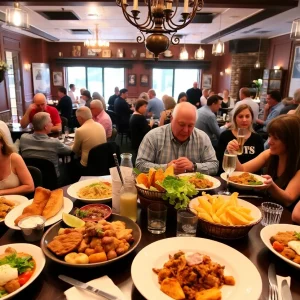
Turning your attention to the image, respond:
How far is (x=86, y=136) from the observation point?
3650 millimetres

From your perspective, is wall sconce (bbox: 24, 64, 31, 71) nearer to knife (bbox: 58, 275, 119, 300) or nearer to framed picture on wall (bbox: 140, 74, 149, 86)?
framed picture on wall (bbox: 140, 74, 149, 86)

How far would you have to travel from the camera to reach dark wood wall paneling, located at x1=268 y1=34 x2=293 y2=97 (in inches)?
309

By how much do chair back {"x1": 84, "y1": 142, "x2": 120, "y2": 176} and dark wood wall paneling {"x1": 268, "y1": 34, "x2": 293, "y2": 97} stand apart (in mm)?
6431

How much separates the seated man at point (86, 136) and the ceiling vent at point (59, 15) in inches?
135

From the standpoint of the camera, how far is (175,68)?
11516 millimetres

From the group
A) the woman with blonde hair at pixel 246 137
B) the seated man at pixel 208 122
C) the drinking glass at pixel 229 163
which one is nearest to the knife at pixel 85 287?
the drinking glass at pixel 229 163

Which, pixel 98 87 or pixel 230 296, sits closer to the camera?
pixel 230 296

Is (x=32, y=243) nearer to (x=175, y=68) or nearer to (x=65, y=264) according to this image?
(x=65, y=264)

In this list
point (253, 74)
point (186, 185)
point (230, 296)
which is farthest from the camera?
point (253, 74)

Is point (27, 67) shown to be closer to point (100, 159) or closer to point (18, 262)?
point (100, 159)

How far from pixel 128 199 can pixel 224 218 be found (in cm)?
46

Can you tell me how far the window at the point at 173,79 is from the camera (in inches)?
480

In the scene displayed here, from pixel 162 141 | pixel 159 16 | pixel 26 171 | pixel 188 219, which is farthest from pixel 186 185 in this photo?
pixel 26 171

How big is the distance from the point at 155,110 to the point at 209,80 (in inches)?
226
